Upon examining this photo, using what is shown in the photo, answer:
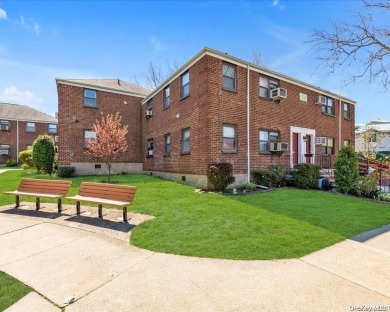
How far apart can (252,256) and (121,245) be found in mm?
2668

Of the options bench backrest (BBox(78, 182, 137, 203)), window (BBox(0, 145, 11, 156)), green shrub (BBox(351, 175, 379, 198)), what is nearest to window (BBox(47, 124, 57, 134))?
window (BBox(0, 145, 11, 156))

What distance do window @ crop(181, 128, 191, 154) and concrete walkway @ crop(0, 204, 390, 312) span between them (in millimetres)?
8525

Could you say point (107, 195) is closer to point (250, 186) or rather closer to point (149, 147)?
point (250, 186)

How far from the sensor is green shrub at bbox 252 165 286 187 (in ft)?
42.2

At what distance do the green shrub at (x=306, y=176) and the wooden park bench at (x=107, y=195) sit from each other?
30.6 feet

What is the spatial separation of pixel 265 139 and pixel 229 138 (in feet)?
9.04

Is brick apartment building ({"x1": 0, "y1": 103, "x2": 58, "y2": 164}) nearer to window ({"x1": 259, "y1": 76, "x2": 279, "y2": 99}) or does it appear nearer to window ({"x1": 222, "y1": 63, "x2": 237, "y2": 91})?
window ({"x1": 222, "y1": 63, "x2": 237, "y2": 91})

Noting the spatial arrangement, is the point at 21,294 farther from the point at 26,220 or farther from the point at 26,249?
the point at 26,220

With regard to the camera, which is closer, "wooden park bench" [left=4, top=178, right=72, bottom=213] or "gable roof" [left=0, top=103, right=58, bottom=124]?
"wooden park bench" [left=4, top=178, right=72, bottom=213]

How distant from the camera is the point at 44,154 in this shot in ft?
63.8

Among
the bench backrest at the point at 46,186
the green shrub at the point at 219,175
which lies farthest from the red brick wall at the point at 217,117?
the bench backrest at the point at 46,186

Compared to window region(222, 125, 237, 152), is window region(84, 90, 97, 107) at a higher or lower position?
higher

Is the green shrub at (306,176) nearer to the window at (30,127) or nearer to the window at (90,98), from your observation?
the window at (90,98)

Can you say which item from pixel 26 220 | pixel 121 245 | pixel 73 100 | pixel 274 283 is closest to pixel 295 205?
pixel 274 283
